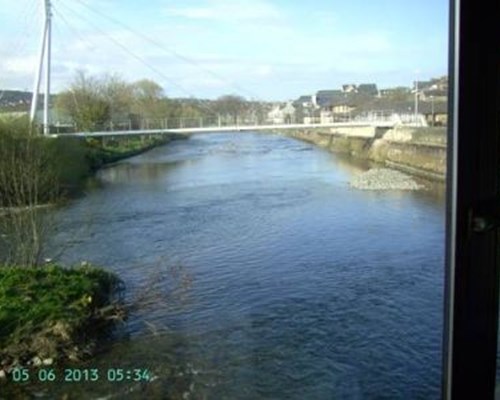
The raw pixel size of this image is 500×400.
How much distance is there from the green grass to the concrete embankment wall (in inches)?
33.1

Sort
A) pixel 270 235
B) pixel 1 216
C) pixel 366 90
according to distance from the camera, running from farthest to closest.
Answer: pixel 270 235 < pixel 1 216 < pixel 366 90

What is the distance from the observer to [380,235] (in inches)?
142

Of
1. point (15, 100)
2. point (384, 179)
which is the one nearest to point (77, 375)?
point (15, 100)

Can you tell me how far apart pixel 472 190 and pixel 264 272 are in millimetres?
2665

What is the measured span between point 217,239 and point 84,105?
233 cm

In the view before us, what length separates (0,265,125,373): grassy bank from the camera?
1.52 meters

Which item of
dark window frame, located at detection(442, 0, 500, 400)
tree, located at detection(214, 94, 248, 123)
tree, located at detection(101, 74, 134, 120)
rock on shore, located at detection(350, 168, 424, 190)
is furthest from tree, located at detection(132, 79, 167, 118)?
dark window frame, located at detection(442, 0, 500, 400)

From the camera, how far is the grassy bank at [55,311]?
152 cm

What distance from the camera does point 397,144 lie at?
1.42 m

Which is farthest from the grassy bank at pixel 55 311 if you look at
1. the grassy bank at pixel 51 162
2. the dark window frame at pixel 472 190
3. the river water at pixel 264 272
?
the dark window frame at pixel 472 190

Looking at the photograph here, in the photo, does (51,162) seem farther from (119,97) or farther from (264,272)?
(264,272)

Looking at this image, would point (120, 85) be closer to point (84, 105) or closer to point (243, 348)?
point (84, 105)

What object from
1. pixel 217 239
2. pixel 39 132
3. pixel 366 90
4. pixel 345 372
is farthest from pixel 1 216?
pixel 366 90

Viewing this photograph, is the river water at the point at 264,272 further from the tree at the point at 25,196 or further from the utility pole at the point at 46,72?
the utility pole at the point at 46,72
